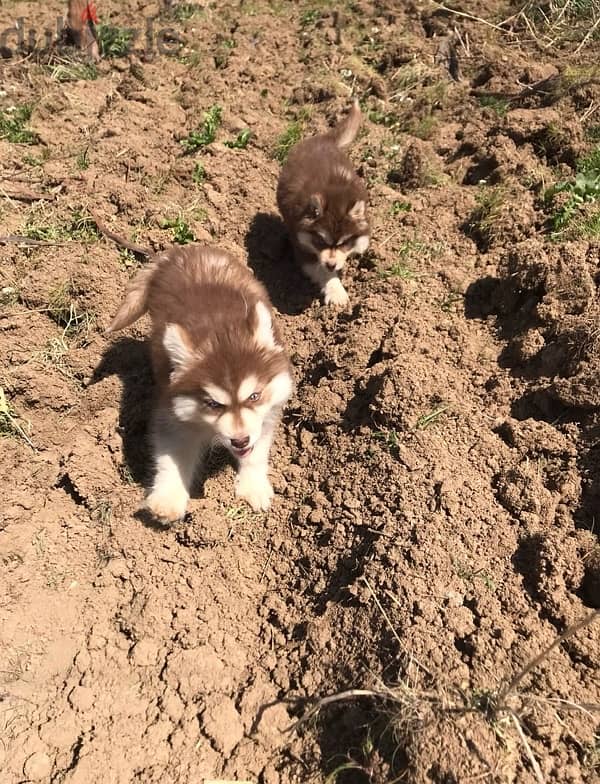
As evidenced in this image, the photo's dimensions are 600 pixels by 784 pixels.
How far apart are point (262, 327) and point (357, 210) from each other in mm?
2475

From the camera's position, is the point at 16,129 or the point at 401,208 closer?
the point at 401,208

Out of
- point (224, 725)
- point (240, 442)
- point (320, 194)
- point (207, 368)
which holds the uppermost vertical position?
point (320, 194)

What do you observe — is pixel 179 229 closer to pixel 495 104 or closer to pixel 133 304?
pixel 133 304

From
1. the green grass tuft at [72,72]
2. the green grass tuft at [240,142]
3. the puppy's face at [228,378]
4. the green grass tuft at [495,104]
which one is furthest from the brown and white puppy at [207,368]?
the green grass tuft at [495,104]

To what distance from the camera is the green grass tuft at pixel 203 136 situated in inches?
254

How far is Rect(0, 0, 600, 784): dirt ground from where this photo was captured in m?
2.94

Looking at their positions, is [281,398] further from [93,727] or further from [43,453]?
[93,727]

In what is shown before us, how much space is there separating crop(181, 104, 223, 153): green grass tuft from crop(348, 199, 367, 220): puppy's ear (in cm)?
216

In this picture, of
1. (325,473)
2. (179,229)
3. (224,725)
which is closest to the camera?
(224,725)

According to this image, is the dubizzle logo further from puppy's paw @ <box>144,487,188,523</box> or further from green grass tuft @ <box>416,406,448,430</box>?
green grass tuft @ <box>416,406,448,430</box>

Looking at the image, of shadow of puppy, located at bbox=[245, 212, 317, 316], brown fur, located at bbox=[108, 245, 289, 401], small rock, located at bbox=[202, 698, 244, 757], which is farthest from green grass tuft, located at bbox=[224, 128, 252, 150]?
small rock, located at bbox=[202, 698, 244, 757]

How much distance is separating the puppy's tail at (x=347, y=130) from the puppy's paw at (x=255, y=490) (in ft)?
13.9

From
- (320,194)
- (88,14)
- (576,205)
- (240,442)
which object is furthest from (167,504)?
(88,14)

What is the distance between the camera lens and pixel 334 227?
5.55 metres
